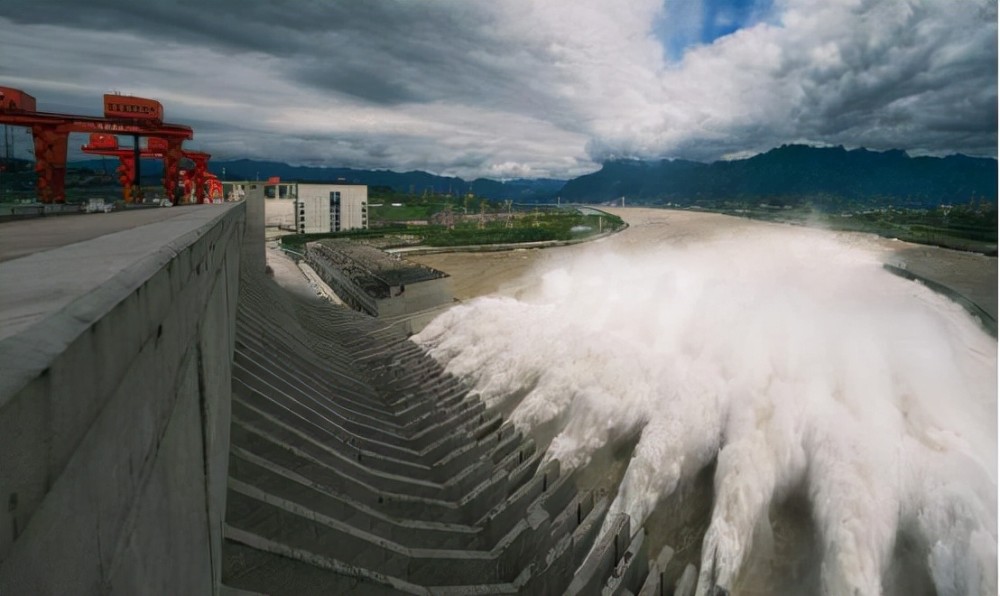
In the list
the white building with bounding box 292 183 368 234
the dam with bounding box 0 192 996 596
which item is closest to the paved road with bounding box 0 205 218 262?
the dam with bounding box 0 192 996 596

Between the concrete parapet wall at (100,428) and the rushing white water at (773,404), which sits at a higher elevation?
the concrete parapet wall at (100,428)

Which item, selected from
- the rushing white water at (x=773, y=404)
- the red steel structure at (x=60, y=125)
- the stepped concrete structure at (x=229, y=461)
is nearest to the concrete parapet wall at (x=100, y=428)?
the stepped concrete structure at (x=229, y=461)

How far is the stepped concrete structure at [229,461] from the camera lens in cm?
103

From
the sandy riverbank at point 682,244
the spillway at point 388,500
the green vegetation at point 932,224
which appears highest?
the green vegetation at point 932,224

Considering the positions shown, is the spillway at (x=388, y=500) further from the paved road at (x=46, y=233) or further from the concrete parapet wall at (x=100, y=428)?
the paved road at (x=46, y=233)

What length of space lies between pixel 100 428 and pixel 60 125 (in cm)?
2268

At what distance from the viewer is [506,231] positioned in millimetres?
65875

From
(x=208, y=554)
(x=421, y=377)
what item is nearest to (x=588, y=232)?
(x=421, y=377)

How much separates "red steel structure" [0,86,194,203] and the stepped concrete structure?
13.1m

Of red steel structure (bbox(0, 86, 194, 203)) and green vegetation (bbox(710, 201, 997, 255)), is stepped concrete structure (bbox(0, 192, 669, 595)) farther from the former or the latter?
green vegetation (bbox(710, 201, 997, 255))

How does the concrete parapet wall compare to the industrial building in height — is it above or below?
below

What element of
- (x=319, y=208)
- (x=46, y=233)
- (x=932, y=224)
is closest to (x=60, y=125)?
(x=46, y=233)

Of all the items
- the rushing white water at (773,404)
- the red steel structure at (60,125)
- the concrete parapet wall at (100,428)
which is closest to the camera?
the concrete parapet wall at (100,428)

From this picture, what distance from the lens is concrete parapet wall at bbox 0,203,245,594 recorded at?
2.95ft
